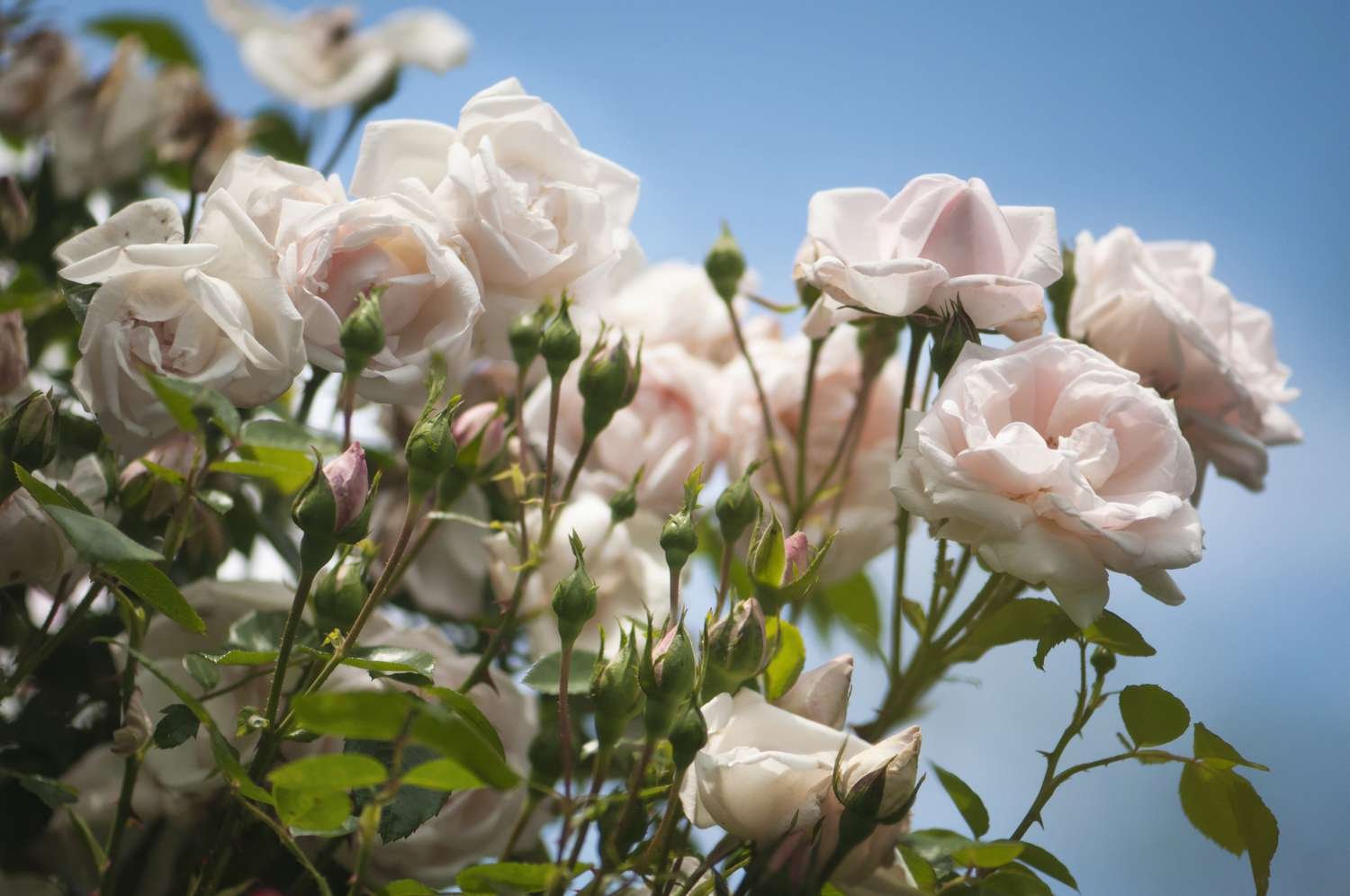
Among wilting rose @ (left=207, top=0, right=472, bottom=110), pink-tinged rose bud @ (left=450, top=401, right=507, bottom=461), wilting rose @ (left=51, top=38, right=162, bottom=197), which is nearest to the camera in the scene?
pink-tinged rose bud @ (left=450, top=401, right=507, bottom=461)

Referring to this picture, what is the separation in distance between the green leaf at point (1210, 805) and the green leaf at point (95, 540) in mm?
372

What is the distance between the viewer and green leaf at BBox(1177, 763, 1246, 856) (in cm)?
44

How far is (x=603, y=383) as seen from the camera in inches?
19.3

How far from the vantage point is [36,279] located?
2.01 feet

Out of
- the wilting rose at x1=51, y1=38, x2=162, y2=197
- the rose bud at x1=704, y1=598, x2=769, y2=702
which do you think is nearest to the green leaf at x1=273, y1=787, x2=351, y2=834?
the rose bud at x1=704, y1=598, x2=769, y2=702

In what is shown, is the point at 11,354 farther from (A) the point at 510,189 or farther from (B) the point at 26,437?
(A) the point at 510,189

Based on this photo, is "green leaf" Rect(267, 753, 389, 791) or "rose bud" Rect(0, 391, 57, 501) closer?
"green leaf" Rect(267, 753, 389, 791)

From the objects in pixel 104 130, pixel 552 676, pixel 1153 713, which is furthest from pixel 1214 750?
pixel 104 130

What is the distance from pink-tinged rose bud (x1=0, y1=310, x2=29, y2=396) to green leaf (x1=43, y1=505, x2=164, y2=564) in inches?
7.1

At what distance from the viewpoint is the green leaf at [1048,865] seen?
413mm

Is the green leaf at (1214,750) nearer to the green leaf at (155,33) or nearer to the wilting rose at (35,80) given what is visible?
the wilting rose at (35,80)

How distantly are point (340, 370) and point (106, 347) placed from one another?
0.08m

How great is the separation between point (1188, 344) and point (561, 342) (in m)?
0.31

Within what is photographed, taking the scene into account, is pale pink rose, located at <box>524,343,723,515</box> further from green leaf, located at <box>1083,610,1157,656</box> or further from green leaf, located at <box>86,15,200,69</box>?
green leaf, located at <box>86,15,200,69</box>
